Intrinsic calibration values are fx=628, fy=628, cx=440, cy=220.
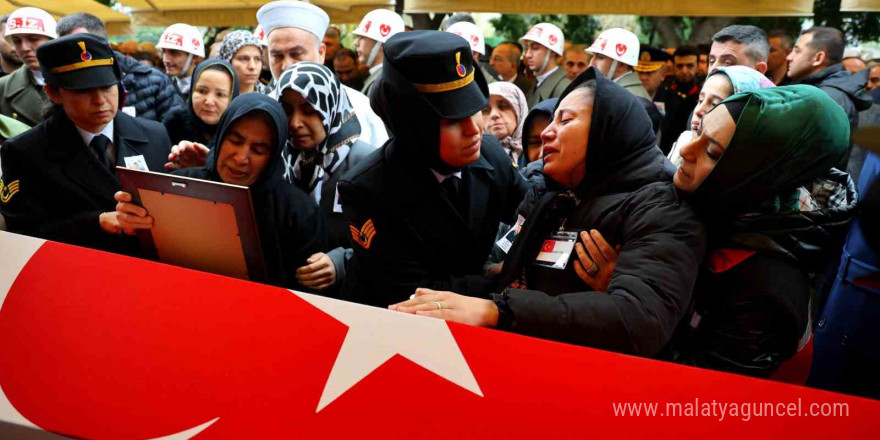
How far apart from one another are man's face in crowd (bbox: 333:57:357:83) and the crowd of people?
367 cm

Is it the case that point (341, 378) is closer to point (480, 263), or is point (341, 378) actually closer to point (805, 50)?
point (480, 263)

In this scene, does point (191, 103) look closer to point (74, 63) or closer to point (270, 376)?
point (74, 63)

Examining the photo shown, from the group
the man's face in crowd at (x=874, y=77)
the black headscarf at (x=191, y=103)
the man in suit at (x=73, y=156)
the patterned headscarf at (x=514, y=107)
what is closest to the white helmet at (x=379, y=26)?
the black headscarf at (x=191, y=103)

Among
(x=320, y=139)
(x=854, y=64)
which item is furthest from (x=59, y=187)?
(x=854, y=64)

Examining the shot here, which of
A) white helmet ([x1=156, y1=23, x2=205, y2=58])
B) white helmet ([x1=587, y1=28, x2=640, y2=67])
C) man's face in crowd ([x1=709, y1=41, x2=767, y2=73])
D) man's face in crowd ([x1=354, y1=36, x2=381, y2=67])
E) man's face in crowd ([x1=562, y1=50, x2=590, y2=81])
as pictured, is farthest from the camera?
man's face in crowd ([x1=562, y1=50, x2=590, y2=81])

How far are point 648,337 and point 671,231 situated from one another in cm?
26

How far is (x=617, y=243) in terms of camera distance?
5.10 ft

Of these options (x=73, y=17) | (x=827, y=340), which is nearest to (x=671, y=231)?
(x=827, y=340)

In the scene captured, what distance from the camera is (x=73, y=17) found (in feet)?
16.0

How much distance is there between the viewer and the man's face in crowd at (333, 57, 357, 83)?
271 inches

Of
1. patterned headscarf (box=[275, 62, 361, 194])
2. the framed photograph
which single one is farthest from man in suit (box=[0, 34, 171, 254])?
patterned headscarf (box=[275, 62, 361, 194])

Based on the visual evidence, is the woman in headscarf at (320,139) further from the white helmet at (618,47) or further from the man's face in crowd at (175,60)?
the man's face in crowd at (175,60)

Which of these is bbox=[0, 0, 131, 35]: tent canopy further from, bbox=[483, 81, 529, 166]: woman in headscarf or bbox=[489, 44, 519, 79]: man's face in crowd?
bbox=[483, 81, 529, 166]: woman in headscarf

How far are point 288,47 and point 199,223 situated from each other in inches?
81.5
